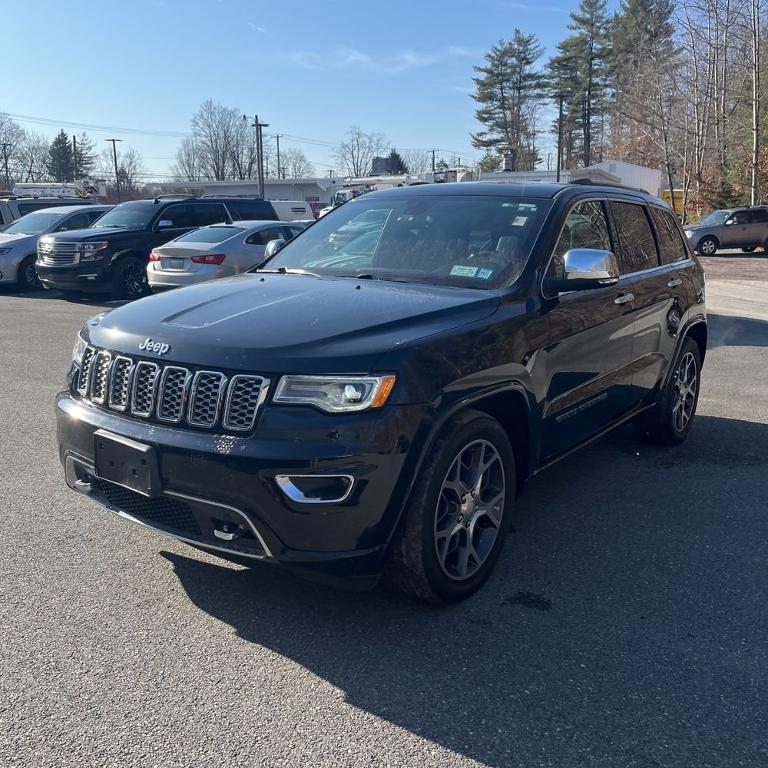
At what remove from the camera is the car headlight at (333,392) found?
2.95m

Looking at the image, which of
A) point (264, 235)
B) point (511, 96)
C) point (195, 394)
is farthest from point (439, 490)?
point (511, 96)

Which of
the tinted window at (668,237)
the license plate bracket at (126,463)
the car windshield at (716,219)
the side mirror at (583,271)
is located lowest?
the license plate bracket at (126,463)

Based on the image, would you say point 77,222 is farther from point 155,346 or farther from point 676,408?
point 155,346

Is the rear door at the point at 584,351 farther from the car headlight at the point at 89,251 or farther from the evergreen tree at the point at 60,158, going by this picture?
the evergreen tree at the point at 60,158

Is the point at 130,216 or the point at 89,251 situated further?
the point at 130,216

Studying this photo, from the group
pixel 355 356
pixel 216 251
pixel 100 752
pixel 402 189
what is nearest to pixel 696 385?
pixel 402 189

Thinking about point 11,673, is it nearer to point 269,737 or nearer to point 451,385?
point 269,737

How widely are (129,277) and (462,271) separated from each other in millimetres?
11933

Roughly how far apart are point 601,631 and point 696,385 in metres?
3.47

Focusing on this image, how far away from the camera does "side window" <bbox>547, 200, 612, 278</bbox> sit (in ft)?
13.8

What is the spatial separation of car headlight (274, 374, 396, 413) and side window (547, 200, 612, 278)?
1520 millimetres

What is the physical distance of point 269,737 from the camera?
260cm

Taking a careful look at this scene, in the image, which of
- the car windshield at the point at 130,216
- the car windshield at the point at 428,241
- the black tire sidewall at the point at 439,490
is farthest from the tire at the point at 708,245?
the black tire sidewall at the point at 439,490

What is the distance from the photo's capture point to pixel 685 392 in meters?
5.98
